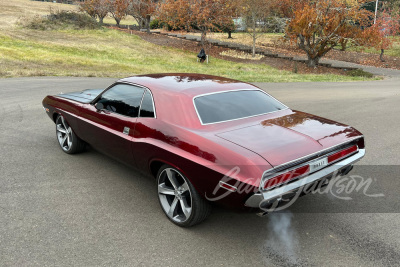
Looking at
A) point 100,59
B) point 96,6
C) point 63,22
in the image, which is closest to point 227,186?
point 100,59

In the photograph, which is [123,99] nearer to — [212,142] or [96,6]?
[212,142]

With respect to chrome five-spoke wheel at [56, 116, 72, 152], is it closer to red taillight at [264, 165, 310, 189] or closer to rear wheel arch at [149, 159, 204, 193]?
rear wheel arch at [149, 159, 204, 193]

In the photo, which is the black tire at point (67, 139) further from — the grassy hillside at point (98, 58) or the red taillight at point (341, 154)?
the grassy hillside at point (98, 58)

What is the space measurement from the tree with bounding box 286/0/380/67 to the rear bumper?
21.5m

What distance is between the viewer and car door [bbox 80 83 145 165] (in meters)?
4.20

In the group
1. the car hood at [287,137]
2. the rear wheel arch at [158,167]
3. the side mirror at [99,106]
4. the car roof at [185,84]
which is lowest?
the rear wheel arch at [158,167]

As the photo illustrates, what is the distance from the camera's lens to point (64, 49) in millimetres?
24938

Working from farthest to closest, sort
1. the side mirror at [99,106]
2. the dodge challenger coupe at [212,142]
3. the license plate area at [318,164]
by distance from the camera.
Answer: the side mirror at [99,106]
the license plate area at [318,164]
the dodge challenger coupe at [212,142]

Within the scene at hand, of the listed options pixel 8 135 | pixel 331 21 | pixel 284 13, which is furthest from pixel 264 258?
pixel 284 13

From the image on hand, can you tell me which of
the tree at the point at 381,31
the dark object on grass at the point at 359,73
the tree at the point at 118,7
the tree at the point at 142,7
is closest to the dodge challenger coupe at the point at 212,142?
the dark object on grass at the point at 359,73

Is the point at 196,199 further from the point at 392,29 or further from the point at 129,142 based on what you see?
the point at 392,29

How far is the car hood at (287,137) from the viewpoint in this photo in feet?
10.4

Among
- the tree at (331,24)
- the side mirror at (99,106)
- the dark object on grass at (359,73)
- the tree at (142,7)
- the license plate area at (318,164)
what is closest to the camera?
the license plate area at (318,164)

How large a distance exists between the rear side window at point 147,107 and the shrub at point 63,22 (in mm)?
32603
